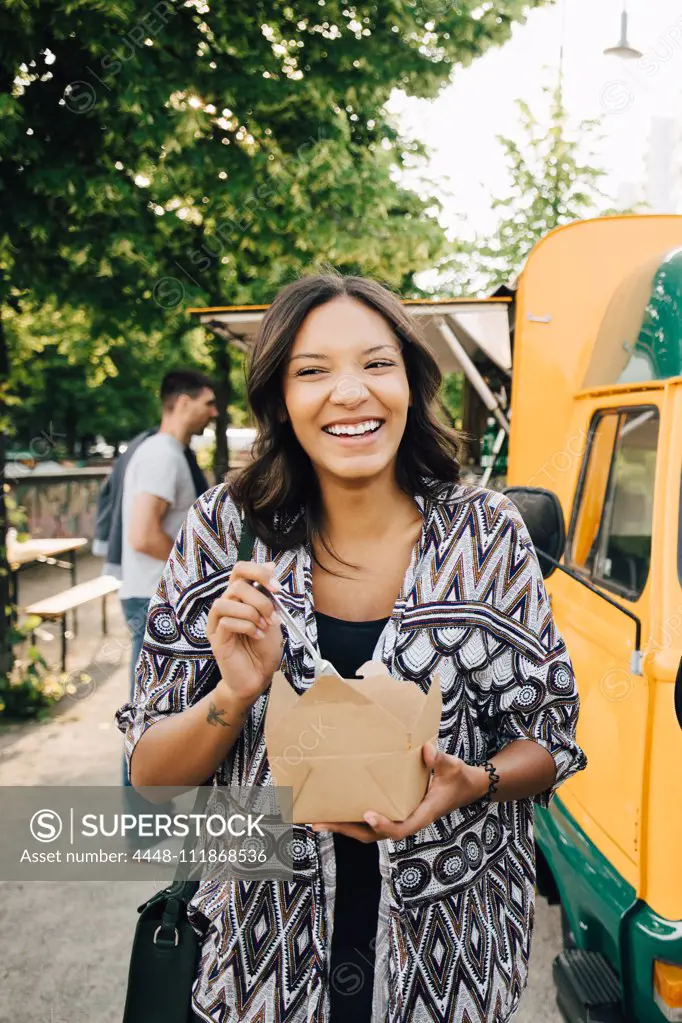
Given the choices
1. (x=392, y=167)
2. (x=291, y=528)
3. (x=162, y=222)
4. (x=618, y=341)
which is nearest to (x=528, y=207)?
(x=392, y=167)

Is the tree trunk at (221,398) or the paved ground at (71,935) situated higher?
the tree trunk at (221,398)

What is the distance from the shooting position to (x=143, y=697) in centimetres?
165

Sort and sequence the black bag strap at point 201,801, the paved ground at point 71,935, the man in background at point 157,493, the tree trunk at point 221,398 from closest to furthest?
the black bag strap at point 201,801
the paved ground at point 71,935
the man in background at point 157,493
the tree trunk at point 221,398

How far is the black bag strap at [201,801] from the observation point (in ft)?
5.47

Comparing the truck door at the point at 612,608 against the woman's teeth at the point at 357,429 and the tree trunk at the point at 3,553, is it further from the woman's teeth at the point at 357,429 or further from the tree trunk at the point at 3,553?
the tree trunk at the point at 3,553

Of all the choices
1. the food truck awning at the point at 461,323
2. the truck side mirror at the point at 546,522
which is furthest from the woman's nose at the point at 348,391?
the food truck awning at the point at 461,323

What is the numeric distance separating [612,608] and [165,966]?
1.90m

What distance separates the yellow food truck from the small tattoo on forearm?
3.47 feet

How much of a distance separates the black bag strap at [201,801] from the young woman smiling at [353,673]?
0.02 meters

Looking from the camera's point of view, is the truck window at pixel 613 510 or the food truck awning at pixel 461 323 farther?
the food truck awning at pixel 461 323

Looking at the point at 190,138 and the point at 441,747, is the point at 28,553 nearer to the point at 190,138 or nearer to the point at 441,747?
the point at 190,138

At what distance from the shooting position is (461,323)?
5.86 metres

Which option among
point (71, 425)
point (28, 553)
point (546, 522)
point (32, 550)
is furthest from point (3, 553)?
point (71, 425)

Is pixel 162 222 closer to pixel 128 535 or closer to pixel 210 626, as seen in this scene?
pixel 128 535
